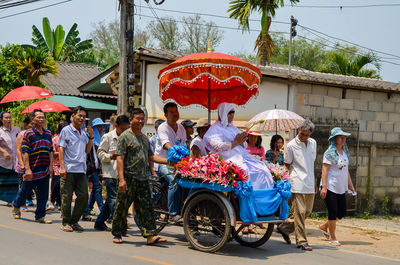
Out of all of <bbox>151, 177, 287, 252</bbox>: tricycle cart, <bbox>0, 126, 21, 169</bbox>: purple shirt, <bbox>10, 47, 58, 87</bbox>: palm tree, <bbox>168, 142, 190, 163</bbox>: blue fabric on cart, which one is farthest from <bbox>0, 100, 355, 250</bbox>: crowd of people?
<bbox>10, 47, 58, 87</bbox>: palm tree

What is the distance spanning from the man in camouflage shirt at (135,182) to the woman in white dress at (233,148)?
86 cm

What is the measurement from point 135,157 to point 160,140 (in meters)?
0.86

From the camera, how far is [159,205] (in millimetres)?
8609

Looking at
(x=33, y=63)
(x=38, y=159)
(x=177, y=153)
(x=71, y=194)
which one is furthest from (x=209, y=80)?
(x=33, y=63)

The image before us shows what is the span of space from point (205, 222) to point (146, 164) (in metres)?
1.26

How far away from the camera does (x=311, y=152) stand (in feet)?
27.8

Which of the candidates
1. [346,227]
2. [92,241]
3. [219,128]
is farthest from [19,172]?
[346,227]

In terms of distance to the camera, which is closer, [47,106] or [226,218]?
[226,218]

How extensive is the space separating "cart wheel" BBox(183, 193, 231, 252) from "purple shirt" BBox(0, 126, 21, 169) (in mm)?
5634

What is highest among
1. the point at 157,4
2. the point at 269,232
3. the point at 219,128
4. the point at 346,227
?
the point at 157,4

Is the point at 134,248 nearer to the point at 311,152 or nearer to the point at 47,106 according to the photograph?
the point at 311,152

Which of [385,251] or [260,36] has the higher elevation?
[260,36]

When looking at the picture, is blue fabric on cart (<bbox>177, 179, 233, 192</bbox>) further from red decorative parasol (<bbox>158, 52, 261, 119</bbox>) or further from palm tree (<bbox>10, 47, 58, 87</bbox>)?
palm tree (<bbox>10, 47, 58, 87</bbox>)

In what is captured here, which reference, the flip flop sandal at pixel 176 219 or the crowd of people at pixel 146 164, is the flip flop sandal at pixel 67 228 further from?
the flip flop sandal at pixel 176 219
